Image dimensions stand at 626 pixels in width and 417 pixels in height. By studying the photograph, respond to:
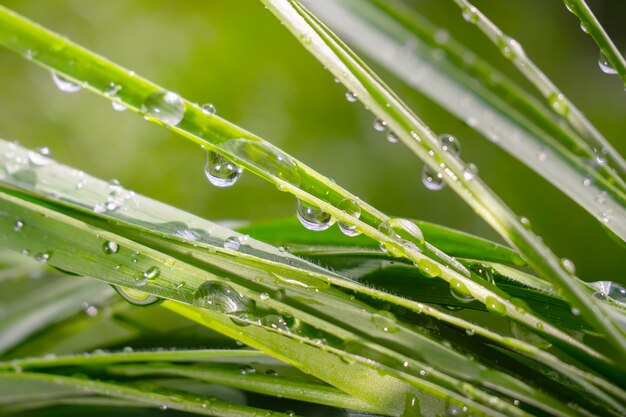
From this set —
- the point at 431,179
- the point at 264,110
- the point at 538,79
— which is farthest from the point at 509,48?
the point at 264,110

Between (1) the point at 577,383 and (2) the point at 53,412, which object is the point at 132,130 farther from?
(1) the point at 577,383

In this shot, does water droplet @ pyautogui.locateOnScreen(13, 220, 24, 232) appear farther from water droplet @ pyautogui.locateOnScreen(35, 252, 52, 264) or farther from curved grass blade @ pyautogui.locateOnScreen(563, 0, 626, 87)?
curved grass blade @ pyautogui.locateOnScreen(563, 0, 626, 87)

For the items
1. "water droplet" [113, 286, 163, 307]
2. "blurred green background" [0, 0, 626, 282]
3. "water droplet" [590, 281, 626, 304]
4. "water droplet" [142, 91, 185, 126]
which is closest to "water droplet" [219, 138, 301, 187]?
"water droplet" [142, 91, 185, 126]

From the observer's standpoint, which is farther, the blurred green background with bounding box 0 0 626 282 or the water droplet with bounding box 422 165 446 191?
the blurred green background with bounding box 0 0 626 282

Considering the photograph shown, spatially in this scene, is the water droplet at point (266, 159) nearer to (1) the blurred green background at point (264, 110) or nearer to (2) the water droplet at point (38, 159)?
(2) the water droplet at point (38, 159)

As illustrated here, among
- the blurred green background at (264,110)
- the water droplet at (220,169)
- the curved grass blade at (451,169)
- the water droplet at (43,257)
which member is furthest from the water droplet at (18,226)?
the blurred green background at (264,110)

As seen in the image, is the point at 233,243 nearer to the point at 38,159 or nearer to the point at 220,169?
the point at 220,169
